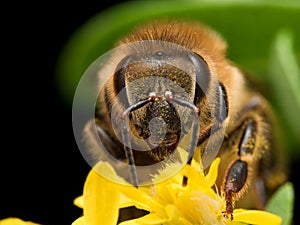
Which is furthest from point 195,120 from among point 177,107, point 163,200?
point 163,200

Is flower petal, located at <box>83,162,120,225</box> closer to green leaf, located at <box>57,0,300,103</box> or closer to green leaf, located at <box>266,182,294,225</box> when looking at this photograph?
green leaf, located at <box>266,182,294,225</box>

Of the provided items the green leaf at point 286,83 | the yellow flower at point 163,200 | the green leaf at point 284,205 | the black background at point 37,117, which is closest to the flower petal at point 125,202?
the yellow flower at point 163,200

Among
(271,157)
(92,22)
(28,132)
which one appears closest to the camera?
(271,157)

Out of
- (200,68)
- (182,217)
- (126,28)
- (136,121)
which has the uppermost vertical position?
(126,28)

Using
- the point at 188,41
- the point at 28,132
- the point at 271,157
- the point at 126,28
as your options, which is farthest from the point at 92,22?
the point at 188,41

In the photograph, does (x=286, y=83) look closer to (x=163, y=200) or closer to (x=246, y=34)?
(x=246, y=34)

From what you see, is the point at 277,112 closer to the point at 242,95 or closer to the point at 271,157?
the point at 271,157
